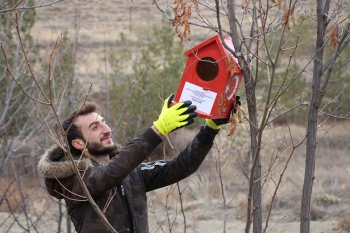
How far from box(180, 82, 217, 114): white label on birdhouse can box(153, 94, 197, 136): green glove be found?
10 cm

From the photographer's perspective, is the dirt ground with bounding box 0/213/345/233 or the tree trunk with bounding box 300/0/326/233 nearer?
the tree trunk with bounding box 300/0/326/233

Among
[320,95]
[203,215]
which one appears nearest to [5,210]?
[203,215]

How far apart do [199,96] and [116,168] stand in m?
0.59

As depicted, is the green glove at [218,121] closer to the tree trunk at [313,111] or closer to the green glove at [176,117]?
the green glove at [176,117]

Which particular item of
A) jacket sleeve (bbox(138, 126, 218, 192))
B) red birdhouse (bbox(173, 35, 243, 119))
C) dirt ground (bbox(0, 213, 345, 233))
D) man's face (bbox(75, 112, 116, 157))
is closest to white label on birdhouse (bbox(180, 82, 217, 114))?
red birdhouse (bbox(173, 35, 243, 119))

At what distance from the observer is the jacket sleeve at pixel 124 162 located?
2682 millimetres

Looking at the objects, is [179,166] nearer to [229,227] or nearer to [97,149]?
[97,149]

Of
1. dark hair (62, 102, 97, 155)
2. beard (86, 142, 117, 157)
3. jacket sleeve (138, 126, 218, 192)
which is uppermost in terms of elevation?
dark hair (62, 102, 97, 155)

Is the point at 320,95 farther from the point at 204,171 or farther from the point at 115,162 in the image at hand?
the point at 204,171

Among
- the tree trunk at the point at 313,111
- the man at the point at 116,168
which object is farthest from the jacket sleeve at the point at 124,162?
the tree trunk at the point at 313,111

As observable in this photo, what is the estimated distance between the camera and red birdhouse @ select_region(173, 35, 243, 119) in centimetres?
276

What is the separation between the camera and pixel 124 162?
268 cm

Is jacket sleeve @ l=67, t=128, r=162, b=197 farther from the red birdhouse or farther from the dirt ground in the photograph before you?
the dirt ground

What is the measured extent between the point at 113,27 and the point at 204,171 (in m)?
22.0
